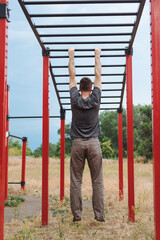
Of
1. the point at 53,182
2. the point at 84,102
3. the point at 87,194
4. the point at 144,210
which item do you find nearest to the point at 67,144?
the point at 53,182

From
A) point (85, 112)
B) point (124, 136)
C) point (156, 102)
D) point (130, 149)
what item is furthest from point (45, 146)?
point (124, 136)

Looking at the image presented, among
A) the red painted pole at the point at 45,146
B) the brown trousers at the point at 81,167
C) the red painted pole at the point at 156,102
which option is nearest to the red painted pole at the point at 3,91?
the red painted pole at the point at 156,102

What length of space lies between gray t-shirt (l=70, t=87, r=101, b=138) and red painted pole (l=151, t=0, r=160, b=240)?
1457 millimetres

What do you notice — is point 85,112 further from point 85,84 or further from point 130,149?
point 130,149

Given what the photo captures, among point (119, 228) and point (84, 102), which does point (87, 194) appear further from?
point (84, 102)

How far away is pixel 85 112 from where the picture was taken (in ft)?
13.3

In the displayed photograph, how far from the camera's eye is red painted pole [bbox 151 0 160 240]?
255 cm

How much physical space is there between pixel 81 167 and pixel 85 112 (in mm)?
738

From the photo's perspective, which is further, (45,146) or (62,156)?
(62,156)

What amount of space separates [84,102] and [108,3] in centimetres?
125

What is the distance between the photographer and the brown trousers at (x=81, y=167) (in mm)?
4031

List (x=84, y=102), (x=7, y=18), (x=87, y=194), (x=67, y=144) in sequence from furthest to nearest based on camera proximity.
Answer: (x=67, y=144) < (x=87, y=194) < (x=84, y=102) < (x=7, y=18)

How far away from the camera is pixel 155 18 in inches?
103

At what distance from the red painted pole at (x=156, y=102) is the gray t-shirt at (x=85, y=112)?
57.4 inches
